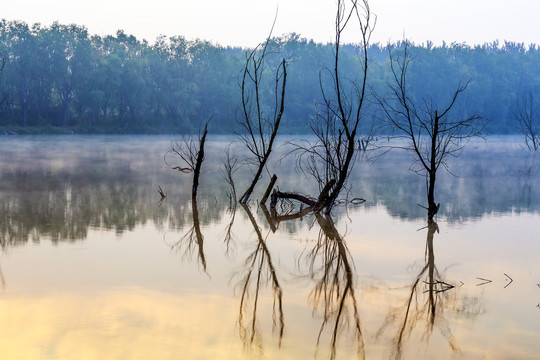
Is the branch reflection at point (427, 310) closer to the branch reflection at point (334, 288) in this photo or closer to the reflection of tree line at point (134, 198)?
the branch reflection at point (334, 288)

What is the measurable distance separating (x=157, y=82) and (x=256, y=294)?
83.1 metres

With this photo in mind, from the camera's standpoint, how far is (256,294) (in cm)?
962

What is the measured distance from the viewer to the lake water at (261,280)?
752 cm

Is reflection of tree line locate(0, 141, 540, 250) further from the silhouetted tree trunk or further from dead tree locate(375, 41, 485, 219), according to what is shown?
the silhouetted tree trunk

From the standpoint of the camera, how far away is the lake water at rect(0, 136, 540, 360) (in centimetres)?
752

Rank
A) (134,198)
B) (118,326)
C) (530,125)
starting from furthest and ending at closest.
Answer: (530,125) → (134,198) → (118,326)

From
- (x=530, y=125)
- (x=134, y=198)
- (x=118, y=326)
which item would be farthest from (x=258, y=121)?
(x=118, y=326)

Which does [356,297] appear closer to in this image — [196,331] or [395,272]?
[395,272]

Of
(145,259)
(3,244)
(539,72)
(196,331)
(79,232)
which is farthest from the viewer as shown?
(539,72)

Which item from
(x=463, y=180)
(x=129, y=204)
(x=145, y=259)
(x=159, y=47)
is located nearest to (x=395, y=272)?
(x=145, y=259)

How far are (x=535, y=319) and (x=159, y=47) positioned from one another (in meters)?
94.0

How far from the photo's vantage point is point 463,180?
30062 millimetres

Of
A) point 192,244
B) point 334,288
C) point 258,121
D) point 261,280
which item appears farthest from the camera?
point 258,121

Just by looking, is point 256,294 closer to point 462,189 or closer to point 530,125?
point 462,189
